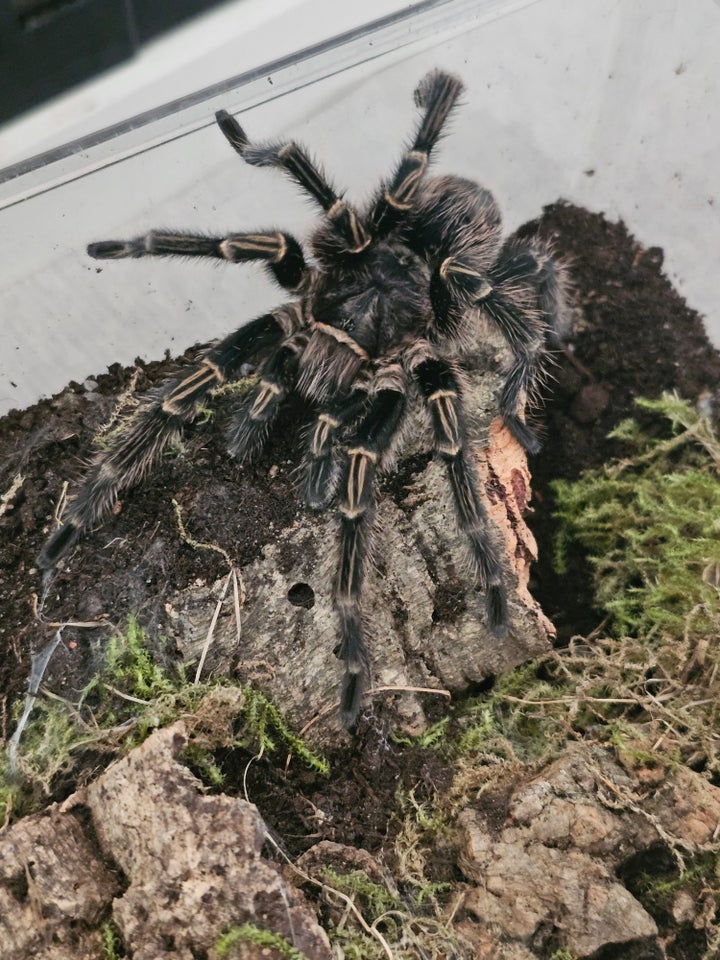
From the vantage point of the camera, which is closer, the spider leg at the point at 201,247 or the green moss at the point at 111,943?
the green moss at the point at 111,943

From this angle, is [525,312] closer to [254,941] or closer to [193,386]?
[193,386]

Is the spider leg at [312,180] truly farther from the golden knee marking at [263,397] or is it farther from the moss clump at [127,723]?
the moss clump at [127,723]

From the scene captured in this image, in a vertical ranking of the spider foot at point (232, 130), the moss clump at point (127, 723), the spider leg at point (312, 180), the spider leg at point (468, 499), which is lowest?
the moss clump at point (127, 723)

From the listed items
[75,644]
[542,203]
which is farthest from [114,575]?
[542,203]

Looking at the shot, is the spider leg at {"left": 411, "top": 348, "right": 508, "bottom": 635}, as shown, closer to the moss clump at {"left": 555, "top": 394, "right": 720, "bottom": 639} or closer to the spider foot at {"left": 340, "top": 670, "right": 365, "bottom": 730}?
the spider foot at {"left": 340, "top": 670, "right": 365, "bottom": 730}

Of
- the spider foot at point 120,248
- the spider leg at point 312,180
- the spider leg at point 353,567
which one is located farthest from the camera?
the spider leg at point 312,180

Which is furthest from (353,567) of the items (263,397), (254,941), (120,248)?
(120,248)

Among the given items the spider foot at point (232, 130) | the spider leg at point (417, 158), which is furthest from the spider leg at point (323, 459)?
the spider foot at point (232, 130)
